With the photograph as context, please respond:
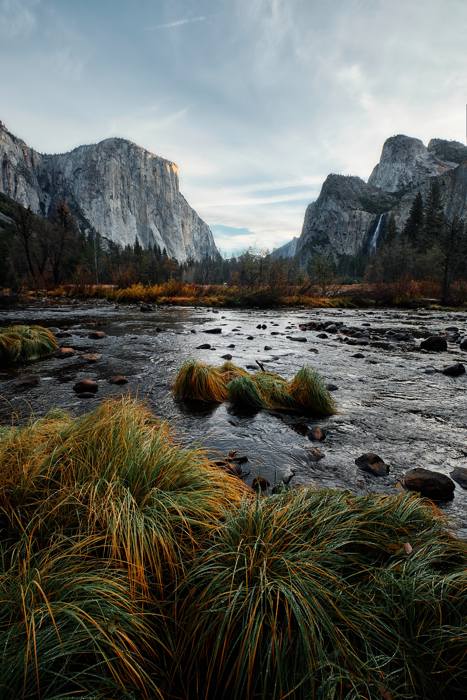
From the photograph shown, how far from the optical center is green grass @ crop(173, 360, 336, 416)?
5.60 meters

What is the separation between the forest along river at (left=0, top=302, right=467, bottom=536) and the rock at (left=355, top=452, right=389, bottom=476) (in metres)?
0.07

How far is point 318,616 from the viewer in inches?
53.6

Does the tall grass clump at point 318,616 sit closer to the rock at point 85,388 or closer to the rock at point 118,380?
the rock at point 85,388

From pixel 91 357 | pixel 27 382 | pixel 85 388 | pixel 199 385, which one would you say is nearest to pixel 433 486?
pixel 199 385

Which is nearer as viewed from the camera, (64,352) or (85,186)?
(64,352)

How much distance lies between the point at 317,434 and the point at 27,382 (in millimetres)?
5912

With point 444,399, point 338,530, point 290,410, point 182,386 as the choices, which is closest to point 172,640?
point 338,530

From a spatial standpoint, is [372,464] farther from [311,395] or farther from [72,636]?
[72,636]

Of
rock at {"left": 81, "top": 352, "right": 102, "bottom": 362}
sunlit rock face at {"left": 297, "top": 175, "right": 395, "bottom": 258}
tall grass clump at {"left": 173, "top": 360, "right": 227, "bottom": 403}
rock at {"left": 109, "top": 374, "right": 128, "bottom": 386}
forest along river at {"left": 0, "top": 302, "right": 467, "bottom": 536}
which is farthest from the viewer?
sunlit rock face at {"left": 297, "top": 175, "right": 395, "bottom": 258}

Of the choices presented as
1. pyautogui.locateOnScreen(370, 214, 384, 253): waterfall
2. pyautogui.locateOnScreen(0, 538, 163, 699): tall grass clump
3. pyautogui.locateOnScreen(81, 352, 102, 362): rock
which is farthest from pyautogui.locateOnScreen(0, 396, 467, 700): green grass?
pyautogui.locateOnScreen(370, 214, 384, 253): waterfall

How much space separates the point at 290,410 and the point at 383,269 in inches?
2483

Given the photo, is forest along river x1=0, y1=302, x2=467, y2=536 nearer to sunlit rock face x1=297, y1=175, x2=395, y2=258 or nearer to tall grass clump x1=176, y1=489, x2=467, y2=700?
tall grass clump x1=176, y1=489, x2=467, y2=700

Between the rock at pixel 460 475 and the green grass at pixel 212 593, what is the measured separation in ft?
4.92

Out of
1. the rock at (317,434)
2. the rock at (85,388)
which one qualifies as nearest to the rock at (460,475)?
the rock at (317,434)
